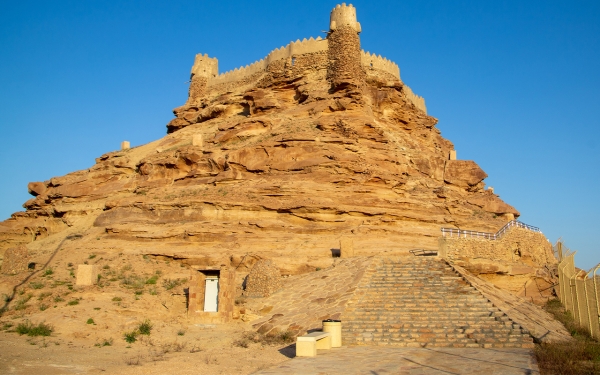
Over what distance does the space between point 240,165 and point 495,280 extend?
13.8 meters

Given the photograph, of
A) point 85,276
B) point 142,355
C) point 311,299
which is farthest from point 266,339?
point 85,276

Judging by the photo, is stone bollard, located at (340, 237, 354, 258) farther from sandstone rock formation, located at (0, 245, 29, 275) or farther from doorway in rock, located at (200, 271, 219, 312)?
sandstone rock formation, located at (0, 245, 29, 275)

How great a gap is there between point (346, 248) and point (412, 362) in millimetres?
10399

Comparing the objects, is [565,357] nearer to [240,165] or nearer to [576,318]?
[576,318]

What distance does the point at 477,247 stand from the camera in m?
22.0

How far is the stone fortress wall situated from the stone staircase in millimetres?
18622

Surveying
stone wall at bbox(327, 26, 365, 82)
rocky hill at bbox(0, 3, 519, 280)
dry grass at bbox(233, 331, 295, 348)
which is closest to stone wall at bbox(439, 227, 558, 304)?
rocky hill at bbox(0, 3, 519, 280)

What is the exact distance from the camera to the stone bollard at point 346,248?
21.0 meters

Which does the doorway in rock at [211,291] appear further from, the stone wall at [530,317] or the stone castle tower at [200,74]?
the stone castle tower at [200,74]

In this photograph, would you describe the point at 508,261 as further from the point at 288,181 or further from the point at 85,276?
the point at 85,276

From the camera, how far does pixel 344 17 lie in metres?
32.5

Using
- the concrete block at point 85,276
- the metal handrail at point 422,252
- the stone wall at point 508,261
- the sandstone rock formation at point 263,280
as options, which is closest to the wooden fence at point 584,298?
the stone wall at point 508,261

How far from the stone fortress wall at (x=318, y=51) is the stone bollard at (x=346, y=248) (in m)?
15.6

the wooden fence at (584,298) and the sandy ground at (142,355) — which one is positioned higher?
the wooden fence at (584,298)
